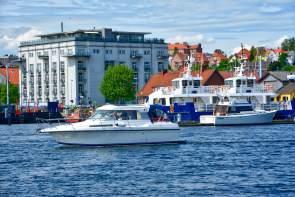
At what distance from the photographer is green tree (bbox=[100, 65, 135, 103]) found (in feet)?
445

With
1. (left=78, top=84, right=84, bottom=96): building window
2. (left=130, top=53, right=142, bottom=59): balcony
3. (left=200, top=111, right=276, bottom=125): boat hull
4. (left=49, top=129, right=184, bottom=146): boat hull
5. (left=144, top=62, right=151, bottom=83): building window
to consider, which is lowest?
(left=49, top=129, right=184, bottom=146): boat hull

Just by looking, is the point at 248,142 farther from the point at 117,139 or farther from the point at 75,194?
the point at 75,194

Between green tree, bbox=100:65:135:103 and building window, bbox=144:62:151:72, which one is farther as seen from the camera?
building window, bbox=144:62:151:72

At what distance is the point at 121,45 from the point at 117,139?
10417 cm

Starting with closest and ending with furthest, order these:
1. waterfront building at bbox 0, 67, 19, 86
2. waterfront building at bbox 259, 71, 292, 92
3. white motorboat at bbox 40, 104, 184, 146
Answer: white motorboat at bbox 40, 104, 184, 146, waterfront building at bbox 259, 71, 292, 92, waterfront building at bbox 0, 67, 19, 86

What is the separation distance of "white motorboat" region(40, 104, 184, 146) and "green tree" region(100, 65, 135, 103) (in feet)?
264

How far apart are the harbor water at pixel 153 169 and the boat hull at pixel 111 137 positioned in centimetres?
47

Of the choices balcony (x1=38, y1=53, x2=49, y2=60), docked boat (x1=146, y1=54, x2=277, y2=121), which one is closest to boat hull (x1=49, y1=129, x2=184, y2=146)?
docked boat (x1=146, y1=54, x2=277, y2=121)


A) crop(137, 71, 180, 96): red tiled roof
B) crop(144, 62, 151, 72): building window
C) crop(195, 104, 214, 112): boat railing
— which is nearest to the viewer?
crop(195, 104, 214, 112): boat railing

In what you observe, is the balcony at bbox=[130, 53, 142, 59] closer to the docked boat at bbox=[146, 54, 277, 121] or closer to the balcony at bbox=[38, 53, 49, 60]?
the balcony at bbox=[38, 53, 49, 60]

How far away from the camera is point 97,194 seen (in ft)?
109

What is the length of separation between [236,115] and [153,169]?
163 feet

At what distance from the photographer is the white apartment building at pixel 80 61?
505ft

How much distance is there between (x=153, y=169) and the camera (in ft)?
137
